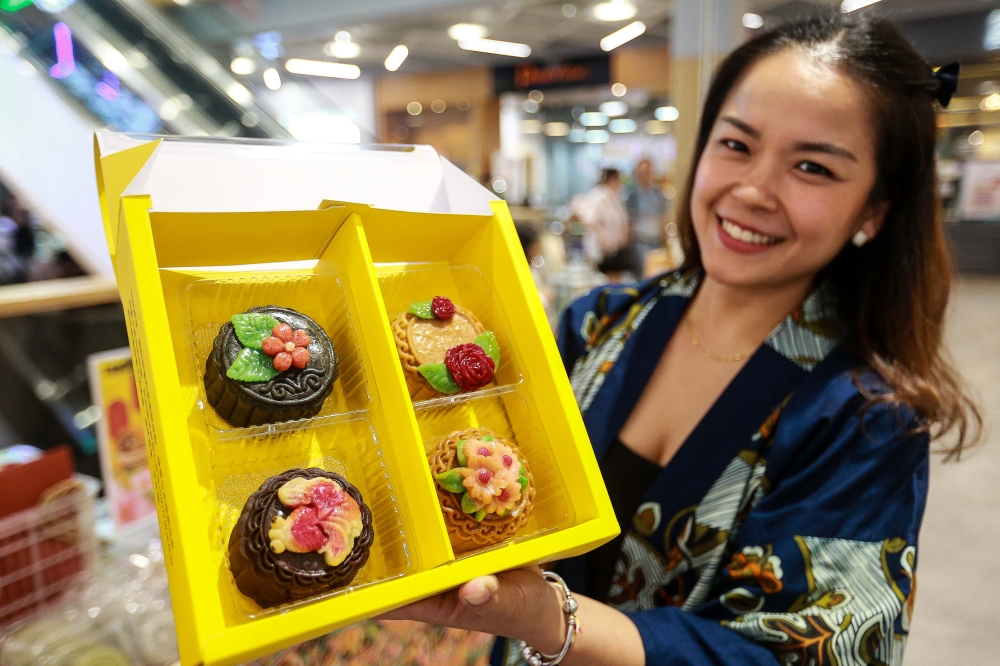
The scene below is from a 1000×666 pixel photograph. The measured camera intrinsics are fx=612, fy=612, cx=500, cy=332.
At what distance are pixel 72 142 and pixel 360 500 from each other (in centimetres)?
213

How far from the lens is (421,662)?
4.92 ft

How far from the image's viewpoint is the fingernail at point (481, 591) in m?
0.85

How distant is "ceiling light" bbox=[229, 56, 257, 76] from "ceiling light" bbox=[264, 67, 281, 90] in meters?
0.09

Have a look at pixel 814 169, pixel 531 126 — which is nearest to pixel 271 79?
pixel 814 169

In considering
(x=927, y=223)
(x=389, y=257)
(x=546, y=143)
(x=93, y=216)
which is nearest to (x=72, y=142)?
(x=93, y=216)

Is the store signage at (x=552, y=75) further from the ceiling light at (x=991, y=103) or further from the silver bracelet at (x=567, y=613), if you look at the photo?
the silver bracelet at (x=567, y=613)

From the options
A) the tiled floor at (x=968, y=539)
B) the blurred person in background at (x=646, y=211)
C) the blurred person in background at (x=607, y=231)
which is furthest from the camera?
the blurred person in background at (x=646, y=211)

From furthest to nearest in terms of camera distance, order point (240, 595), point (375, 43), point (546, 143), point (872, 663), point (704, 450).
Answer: point (546, 143), point (375, 43), point (704, 450), point (872, 663), point (240, 595)

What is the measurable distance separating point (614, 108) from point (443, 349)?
1349 cm

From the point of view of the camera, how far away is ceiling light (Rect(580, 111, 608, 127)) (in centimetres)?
1411

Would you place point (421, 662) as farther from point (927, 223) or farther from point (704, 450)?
point (927, 223)

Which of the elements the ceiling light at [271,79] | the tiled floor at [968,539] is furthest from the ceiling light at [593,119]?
the ceiling light at [271,79]

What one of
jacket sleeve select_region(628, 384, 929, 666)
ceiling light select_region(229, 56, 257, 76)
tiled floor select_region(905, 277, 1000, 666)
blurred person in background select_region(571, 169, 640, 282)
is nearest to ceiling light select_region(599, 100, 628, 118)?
blurred person in background select_region(571, 169, 640, 282)

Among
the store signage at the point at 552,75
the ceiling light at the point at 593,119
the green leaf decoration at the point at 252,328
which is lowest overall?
the green leaf decoration at the point at 252,328
